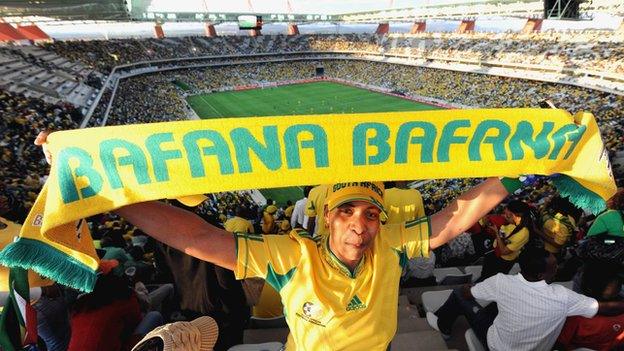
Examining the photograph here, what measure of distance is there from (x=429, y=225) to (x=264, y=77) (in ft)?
163

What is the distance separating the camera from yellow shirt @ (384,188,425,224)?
14.3ft

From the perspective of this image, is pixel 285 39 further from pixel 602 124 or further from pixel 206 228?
pixel 206 228

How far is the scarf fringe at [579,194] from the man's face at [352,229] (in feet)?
4.55

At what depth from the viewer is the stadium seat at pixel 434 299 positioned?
409 centimetres

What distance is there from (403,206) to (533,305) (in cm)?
→ 182

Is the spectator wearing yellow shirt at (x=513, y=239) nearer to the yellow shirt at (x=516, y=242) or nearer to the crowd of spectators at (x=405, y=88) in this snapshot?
the yellow shirt at (x=516, y=242)

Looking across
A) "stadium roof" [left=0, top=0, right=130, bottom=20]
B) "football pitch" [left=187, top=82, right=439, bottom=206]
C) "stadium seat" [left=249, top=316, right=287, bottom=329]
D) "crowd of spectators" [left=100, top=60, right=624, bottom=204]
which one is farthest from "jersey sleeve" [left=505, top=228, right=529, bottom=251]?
"football pitch" [left=187, top=82, right=439, bottom=206]

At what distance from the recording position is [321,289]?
228 centimetres

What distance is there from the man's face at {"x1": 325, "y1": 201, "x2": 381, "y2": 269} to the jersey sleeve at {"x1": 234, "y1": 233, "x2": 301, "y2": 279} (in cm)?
30

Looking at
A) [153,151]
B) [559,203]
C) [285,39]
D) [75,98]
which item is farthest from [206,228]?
[285,39]

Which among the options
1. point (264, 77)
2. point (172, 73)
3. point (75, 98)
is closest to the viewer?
point (75, 98)

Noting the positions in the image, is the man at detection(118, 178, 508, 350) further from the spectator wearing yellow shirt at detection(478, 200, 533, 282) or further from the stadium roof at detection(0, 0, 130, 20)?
the stadium roof at detection(0, 0, 130, 20)

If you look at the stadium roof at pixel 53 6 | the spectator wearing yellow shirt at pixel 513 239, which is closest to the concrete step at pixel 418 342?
the spectator wearing yellow shirt at pixel 513 239

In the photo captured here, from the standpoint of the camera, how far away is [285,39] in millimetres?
56938
